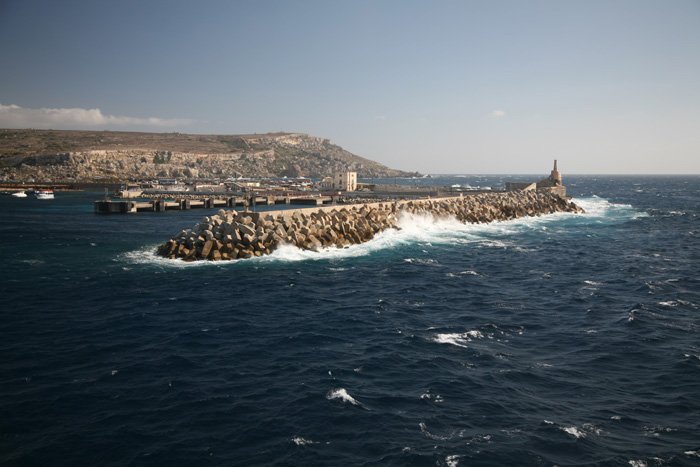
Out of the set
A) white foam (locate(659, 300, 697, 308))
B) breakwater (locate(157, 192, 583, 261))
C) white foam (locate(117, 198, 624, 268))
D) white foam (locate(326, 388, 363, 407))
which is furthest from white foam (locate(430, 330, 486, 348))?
breakwater (locate(157, 192, 583, 261))

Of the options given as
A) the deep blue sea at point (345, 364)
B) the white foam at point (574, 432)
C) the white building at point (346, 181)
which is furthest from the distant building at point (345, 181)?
the white foam at point (574, 432)

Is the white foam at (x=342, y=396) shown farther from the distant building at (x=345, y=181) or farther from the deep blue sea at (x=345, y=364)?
the distant building at (x=345, y=181)

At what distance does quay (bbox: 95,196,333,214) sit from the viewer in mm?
80000

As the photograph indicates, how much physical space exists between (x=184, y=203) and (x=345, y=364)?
80.6m

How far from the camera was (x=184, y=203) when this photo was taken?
9094cm

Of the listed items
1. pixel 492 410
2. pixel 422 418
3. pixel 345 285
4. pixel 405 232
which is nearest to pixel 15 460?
pixel 422 418

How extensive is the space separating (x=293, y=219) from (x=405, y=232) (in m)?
16.9

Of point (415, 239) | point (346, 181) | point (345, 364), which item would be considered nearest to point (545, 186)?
point (346, 181)

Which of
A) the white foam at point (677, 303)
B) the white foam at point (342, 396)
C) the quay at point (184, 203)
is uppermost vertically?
the quay at point (184, 203)

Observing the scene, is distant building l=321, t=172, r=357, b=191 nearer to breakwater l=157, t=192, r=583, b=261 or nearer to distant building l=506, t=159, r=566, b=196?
distant building l=506, t=159, r=566, b=196

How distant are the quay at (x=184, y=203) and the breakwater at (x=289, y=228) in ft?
80.9

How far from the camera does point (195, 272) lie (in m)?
34.2

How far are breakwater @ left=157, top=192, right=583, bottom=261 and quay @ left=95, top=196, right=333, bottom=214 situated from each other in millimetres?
24664

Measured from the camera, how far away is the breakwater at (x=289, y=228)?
39.8 metres
